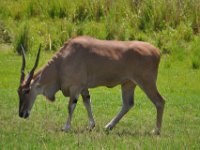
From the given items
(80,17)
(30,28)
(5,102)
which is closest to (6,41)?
(30,28)

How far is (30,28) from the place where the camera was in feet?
72.2

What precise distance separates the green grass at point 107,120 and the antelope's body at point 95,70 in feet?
1.36

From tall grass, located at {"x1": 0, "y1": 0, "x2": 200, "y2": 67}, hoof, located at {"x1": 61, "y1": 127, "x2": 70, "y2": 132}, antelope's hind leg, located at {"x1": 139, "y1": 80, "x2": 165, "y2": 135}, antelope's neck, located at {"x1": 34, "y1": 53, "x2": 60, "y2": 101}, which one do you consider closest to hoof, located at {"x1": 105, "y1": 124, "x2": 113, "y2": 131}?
hoof, located at {"x1": 61, "y1": 127, "x2": 70, "y2": 132}

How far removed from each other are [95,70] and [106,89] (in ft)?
13.3

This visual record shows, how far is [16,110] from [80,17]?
9774 mm

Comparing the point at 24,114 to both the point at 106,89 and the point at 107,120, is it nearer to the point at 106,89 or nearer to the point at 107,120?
the point at 107,120

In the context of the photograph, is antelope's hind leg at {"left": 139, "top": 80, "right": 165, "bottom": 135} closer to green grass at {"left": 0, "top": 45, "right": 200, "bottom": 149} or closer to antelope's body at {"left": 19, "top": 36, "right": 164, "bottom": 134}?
antelope's body at {"left": 19, "top": 36, "right": 164, "bottom": 134}

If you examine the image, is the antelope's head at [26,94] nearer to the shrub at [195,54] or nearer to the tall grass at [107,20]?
the shrub at [195,54]

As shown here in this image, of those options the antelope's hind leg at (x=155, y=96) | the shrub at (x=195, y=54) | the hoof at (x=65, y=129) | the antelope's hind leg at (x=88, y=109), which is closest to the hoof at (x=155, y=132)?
the antelope's hind leg at (x=155, y=96)

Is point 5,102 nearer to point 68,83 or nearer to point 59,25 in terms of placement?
point 68,83

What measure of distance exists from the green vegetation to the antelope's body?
0.54m

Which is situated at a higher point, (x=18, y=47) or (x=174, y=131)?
(x=174, y=131)

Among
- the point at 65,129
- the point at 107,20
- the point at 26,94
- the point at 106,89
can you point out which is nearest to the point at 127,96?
the point at 65,129

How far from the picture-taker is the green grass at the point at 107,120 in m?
10.9
